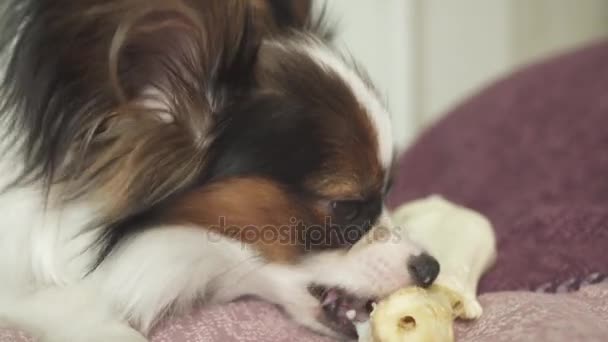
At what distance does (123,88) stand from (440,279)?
0.58m

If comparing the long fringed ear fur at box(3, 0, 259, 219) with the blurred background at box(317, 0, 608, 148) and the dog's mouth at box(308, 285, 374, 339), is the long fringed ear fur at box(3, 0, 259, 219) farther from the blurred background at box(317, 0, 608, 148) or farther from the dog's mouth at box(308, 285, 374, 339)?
the blurred background at box(317, 0, 608, 148)

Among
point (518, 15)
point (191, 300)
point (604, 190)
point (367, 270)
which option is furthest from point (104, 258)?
point (518, 15)

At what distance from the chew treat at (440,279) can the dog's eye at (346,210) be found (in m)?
0.15

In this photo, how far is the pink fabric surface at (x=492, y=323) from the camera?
1.06m

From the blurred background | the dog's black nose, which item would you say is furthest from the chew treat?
the blurred background

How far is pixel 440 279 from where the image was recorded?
1.33m

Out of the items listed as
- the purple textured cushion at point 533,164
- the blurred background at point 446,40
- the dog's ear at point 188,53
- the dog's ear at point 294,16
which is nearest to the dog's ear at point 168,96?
the dog's ear at point 188,53

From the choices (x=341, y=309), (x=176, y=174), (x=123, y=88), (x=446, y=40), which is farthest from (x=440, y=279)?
(x=446, y=40)

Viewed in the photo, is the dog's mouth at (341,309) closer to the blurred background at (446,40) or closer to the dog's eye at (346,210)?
the dog's eye at (346,210)

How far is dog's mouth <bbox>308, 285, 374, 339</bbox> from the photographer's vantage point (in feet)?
4.29

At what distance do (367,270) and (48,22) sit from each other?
0.59 m

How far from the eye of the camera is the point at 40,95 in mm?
1138

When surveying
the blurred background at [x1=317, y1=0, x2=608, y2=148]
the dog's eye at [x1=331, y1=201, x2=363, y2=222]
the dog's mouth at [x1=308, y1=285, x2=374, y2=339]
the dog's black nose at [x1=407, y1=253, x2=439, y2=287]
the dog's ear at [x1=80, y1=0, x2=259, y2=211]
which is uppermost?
the dog's ear at [x1=80, y1=0, x2=259, y2=211]

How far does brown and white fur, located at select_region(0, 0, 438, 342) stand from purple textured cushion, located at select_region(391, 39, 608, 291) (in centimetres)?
Answer: 40
